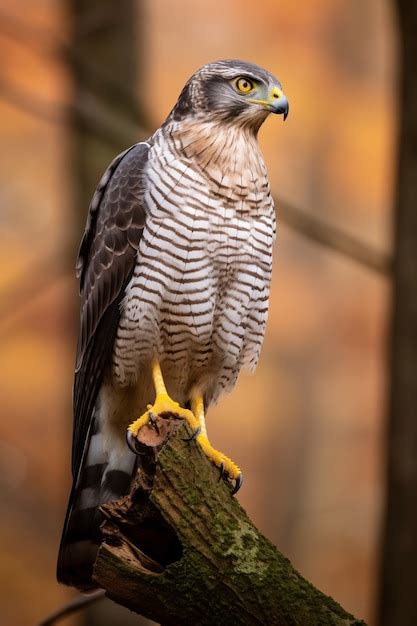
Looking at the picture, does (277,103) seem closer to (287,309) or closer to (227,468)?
(227,468)

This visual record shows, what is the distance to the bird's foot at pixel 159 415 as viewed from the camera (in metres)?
3.23

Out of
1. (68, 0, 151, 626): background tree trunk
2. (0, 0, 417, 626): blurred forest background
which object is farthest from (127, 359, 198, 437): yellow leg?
(0, 0, 417, 626): blurred forest background

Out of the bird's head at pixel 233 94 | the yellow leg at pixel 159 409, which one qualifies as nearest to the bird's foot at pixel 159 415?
the yellow leg at pixel 159 409

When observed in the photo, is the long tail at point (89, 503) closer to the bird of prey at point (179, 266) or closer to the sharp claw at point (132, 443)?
the bird of prey at point (179, 266)

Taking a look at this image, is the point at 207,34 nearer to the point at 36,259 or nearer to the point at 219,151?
the point at 36,259

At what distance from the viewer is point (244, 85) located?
3.63 metres

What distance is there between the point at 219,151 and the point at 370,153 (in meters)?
10.8

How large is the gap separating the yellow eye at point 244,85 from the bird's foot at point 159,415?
3.50 ft

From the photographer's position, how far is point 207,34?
12789 mm

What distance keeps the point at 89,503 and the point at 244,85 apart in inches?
62.4

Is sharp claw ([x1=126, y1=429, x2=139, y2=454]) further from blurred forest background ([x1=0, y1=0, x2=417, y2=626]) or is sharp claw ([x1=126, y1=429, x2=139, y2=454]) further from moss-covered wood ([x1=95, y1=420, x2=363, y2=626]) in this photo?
blurred forest background ([x1=0, y1=0, x2=417, y2=626])

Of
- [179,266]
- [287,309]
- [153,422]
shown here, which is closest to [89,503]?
[153,422]

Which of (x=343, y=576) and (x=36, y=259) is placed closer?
(x=36, y=259)

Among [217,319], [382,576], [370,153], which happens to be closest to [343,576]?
[370,153]
